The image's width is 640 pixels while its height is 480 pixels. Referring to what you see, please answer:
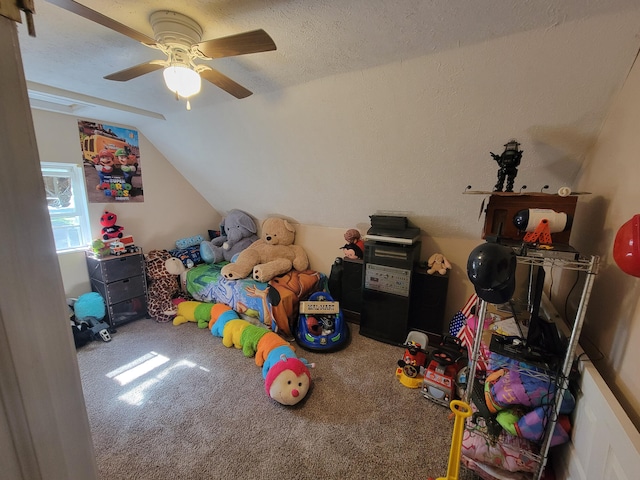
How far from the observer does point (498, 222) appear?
1640 millimetres

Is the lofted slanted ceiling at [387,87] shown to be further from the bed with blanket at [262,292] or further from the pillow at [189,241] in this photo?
the pillow at [189,241]

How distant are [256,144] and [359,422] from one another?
2.33 meters

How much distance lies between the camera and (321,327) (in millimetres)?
2547

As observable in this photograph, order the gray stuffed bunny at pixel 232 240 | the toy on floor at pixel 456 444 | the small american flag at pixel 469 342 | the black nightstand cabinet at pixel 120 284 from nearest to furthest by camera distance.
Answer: the toy on floor at pixel 456 444 → the small american flag at pixel 469 342 → the black nightstand cabinet at pixel 120 284 → the gray stuffed bunny at pixel 232 240

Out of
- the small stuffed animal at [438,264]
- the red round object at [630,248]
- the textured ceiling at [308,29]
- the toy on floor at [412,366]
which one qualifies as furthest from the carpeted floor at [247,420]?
the textured ceiling at [308,29]

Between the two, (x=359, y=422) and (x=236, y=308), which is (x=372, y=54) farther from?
(x=236, y=308)

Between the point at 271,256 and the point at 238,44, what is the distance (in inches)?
91.6

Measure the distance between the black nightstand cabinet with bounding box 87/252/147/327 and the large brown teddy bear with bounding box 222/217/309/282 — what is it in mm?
919

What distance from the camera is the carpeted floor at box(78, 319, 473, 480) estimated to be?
56.9 inches

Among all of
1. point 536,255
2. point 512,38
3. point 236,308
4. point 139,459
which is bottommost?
point 139,459

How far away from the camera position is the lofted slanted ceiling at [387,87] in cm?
116

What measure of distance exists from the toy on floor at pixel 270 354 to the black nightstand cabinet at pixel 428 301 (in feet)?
3.80

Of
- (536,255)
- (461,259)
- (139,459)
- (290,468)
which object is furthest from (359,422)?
(461,259)

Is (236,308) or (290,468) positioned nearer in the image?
(290,468)
